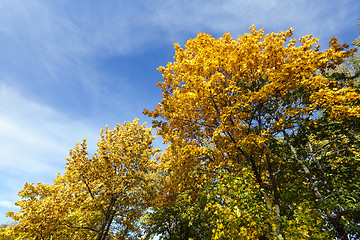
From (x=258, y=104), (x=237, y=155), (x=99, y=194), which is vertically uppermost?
(x=258, y=104)

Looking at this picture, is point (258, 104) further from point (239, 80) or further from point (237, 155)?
point (237, 155)

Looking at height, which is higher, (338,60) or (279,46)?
(338,60)

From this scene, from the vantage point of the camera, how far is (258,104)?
784 centimetres

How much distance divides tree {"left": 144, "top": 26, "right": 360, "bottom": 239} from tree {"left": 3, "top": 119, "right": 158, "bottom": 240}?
170 inches

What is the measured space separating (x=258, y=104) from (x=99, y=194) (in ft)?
34.0

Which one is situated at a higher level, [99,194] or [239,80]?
[239,80]

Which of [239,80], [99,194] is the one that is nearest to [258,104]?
[239,80]

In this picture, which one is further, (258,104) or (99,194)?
(99,194)

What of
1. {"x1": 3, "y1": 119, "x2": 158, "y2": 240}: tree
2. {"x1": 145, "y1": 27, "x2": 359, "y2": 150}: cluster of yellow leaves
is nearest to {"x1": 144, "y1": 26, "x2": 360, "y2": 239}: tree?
{"x1": 145, "y1": 27, "x2": 359, "y2": 150}: cluster of yellow leaves

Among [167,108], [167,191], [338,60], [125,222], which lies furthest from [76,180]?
[338,60]

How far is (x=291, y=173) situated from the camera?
10180 millimetres

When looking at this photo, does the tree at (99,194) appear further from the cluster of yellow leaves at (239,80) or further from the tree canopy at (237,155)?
the cluster of yellow leaves at (239,80)

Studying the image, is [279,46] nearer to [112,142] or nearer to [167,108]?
[167,108]

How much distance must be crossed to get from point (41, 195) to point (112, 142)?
8816 millimetres
